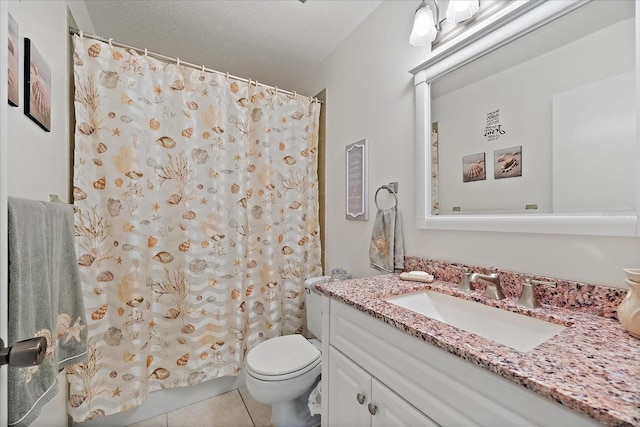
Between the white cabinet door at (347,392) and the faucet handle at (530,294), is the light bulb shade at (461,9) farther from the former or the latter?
the white cabinet door at (347,392)

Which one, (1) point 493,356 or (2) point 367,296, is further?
(2) point 367,296

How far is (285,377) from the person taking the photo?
1339mm

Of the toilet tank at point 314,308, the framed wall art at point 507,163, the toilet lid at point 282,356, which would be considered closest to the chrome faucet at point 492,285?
the framed wall art at point 507,163

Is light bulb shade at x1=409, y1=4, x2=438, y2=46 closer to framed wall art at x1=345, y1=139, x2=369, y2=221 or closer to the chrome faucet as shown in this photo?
framed wall art at x1=345, y1=139, x2=369, y2=221

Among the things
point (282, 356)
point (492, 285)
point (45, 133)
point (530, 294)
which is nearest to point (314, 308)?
point (282, 356)

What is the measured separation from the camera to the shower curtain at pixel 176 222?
1449mm

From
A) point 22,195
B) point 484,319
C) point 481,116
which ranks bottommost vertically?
point 484,319

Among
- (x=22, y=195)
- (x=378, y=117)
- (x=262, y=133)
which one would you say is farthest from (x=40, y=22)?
(x=378, y=117)

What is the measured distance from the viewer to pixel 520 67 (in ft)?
3.46

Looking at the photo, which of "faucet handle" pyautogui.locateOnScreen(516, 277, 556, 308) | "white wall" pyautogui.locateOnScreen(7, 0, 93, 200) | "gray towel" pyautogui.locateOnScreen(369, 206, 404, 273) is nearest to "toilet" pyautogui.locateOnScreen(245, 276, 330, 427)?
"gray towel" pyautogui.locateOnScreen(369, 206, 404, 273)

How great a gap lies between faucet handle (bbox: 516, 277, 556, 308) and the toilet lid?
3.29 ft

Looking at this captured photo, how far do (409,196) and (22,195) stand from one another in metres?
1.54

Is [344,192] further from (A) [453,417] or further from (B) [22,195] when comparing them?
(B) [22,195]

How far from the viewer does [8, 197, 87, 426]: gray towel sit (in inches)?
23.6
